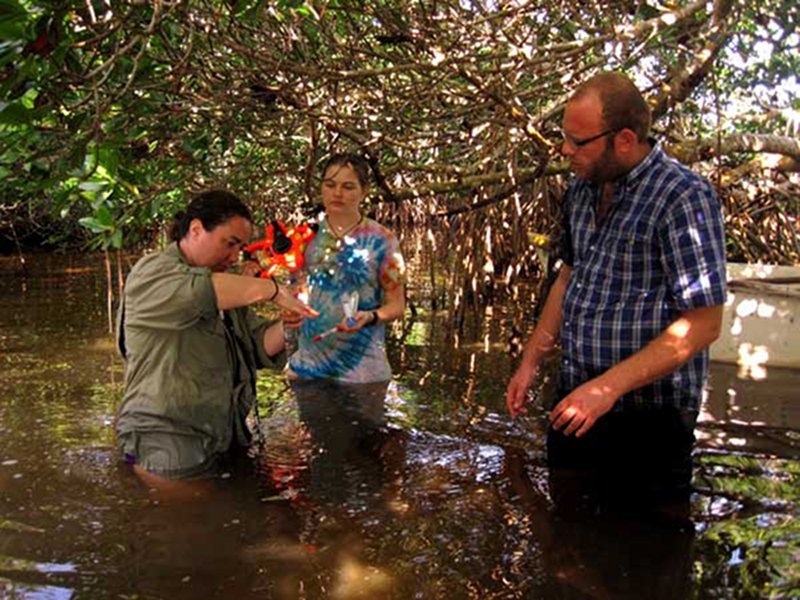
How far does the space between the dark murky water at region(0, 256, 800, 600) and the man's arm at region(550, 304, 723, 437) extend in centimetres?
56

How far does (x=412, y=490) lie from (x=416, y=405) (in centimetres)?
154

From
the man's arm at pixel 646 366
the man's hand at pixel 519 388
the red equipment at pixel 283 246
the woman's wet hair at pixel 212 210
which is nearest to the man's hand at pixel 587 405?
the man's arm at pixel 646 366

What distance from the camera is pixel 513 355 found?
21.0ft

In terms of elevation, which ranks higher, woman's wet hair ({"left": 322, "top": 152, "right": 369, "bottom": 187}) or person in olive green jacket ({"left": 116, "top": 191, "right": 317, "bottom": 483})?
woman's wet hair ({"left": 322, "top": 152, "right": 369, "bottom": 187})

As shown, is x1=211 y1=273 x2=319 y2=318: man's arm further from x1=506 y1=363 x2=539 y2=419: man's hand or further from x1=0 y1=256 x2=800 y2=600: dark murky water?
x1=506 y1=363 x2=539 y2=419: man's hand

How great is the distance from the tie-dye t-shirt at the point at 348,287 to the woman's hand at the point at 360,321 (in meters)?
0.08

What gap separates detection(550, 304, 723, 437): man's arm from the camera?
2.32 m

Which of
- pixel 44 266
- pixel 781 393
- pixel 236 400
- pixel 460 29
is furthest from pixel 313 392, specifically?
pixel 44 266

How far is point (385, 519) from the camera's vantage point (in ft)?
10.0

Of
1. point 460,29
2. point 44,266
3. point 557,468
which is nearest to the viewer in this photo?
point 557,468

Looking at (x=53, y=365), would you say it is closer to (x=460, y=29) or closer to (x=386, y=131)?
(x=386, y=131)

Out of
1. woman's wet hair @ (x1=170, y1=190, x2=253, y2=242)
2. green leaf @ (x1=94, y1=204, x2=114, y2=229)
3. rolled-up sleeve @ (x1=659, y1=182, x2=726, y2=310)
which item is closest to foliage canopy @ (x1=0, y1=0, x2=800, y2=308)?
green leaf @ (x1=94, y1=204, x2=114, y2=229)

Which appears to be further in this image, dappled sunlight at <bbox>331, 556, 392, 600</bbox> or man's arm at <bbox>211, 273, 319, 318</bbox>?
man's arm at <bbox>211, 273, 319, 318</bbox>

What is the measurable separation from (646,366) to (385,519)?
117 cm
